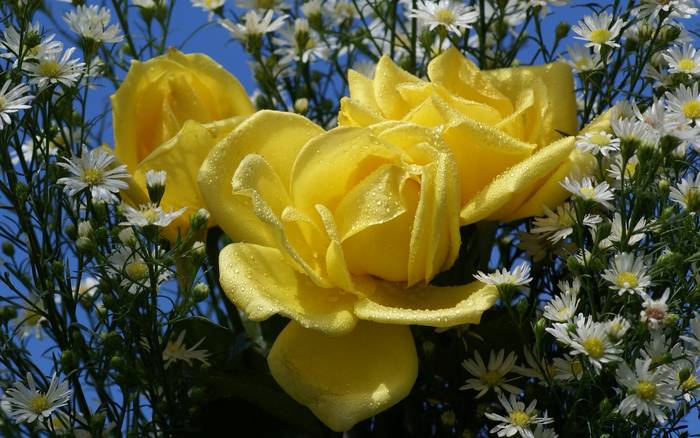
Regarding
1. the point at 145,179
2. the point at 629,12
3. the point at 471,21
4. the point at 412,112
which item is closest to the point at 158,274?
the point at 145,179

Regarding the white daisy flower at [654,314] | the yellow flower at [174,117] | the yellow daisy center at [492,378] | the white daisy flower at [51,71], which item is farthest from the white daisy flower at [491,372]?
the white daisy flower at [51,71]

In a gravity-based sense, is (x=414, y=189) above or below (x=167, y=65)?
below

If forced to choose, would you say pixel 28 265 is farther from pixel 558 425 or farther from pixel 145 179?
pixel 558 425

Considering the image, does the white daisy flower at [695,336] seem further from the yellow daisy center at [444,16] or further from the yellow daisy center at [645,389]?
the yellow daisy center at [444,16]

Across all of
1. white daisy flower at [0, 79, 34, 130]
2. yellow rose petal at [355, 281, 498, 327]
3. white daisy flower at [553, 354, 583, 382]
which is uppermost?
white daisy flower at [0, 79, 34, 130]

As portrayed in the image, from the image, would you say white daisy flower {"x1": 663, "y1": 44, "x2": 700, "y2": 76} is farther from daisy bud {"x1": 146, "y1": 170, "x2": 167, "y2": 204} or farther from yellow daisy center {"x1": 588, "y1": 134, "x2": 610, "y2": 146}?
daisy bud {"x1": 146, "y1": 170, "x2": 167, "y2": 204}

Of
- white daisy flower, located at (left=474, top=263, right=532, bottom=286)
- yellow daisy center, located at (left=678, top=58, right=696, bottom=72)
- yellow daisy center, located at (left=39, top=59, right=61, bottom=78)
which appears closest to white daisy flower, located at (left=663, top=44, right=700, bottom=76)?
yellow daisy center, located at (left=678, top=58, right=696, bottom=72)
